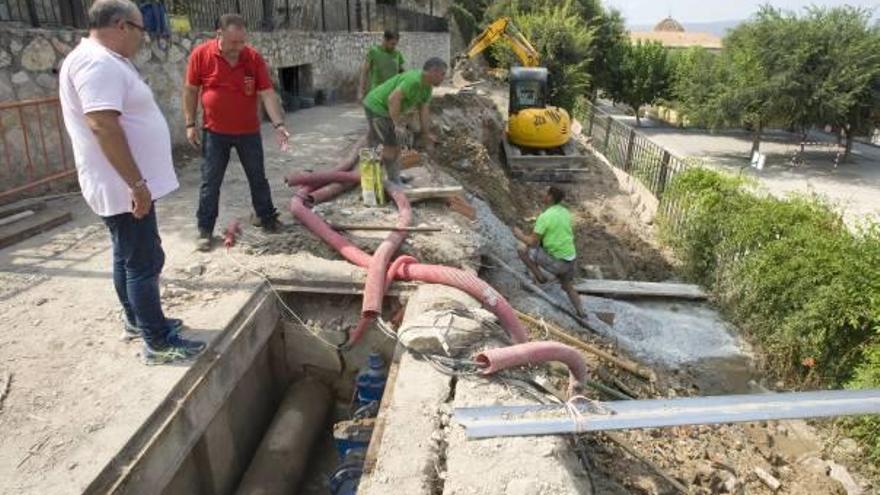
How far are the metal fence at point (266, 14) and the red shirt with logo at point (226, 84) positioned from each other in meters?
3.43

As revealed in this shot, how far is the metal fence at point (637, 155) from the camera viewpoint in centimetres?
1109

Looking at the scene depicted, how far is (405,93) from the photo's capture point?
5941mm

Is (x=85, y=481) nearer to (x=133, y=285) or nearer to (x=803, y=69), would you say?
(x=133, y=285)

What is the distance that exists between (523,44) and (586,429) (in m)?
15.4

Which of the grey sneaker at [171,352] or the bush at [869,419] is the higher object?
the grey sneaker at [171,352]

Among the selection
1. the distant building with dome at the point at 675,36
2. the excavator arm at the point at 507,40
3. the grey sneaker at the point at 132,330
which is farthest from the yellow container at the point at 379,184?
the distant building with dome at the point at 675,36

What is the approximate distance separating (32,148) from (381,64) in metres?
4.28

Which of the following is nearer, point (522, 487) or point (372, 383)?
point (522, 487)

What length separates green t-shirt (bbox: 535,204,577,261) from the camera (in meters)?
6.91

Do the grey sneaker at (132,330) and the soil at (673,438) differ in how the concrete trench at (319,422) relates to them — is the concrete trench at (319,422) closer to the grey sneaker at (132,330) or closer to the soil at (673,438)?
the grey sneaker at (132,330)

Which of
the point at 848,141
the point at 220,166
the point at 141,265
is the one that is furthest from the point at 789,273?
the point at 848,141

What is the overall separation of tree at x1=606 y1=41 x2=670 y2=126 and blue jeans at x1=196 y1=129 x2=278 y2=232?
2841 centimetres

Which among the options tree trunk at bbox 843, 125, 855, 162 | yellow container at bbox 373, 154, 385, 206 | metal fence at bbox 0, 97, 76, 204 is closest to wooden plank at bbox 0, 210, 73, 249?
metal fence at bbox 0, 97, 76, 204

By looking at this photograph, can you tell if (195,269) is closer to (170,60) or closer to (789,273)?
(170,60)
